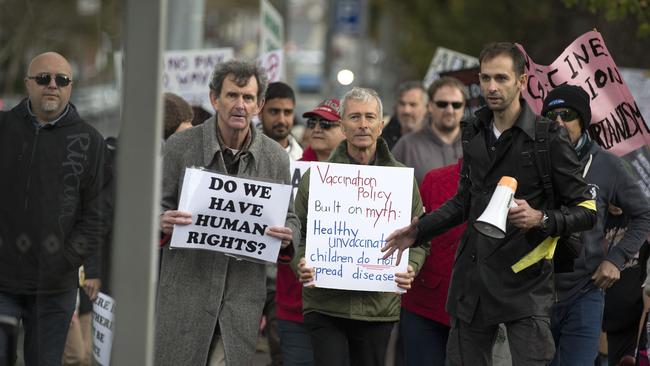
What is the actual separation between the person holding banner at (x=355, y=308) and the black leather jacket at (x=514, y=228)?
810 millimetres

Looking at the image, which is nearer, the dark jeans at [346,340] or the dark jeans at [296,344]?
the dark jeans at [346,340]

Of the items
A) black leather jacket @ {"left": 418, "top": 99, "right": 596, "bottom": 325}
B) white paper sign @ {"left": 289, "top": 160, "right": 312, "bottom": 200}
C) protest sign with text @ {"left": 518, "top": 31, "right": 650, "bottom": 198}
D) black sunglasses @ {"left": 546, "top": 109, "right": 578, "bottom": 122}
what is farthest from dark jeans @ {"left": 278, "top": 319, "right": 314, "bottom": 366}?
protest sign with text @ {"left": 518, "top": 31, "right": 650, "bottom": 198}

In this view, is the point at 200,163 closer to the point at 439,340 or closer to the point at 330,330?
the point at 330,330

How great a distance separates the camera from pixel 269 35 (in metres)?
15.0

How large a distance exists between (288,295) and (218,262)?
1339mm

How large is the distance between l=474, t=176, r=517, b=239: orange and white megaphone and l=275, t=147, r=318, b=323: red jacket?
2.12 metres

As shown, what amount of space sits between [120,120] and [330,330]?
2.90 meters

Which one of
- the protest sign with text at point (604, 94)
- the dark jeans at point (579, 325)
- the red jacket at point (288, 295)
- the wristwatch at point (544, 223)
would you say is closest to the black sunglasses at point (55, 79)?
the wristwatch at point (544, 223)

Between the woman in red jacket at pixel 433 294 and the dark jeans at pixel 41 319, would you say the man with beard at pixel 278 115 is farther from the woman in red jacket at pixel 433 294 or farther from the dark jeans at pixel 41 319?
the dark jeans at pixel 41 319

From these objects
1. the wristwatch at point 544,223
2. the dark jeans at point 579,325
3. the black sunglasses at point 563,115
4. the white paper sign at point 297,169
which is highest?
the black sunglasses at point 563,115

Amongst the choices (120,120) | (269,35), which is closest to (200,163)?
(120,120)

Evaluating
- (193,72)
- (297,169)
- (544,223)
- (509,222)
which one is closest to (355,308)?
(509,222)

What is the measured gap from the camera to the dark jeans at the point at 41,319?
18.1ft

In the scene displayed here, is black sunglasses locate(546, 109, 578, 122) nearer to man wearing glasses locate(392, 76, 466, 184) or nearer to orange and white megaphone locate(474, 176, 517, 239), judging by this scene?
orange and white megaphone locate(474, 176, 517, 239)
